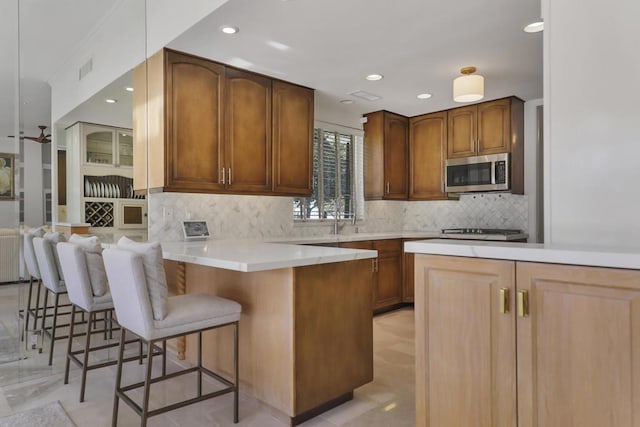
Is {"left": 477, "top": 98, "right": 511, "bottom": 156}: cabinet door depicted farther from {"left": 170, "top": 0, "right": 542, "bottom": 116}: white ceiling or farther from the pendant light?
the pendant light

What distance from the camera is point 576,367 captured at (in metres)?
1.22

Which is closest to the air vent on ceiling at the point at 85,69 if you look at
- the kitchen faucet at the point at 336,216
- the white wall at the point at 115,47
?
the white wall at the point at 115,47

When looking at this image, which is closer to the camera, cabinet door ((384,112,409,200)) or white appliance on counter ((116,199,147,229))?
white appliance on counter ((116,199,147,229))

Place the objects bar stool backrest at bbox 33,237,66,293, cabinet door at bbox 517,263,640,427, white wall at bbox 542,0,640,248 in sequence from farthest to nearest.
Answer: bar stool backrest at bbox 33,237,66,293 → white wall at bbox 542,0,640,248 → cabinet door at bbox 517,263,640,427

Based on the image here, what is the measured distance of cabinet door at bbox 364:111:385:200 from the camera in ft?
16.6

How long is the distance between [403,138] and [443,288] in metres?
4.03

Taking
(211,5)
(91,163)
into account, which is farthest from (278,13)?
(91,163)

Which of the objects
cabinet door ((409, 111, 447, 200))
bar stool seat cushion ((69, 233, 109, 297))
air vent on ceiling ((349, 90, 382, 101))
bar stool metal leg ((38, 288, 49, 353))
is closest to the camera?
bar stool seat cushion ((69, 233, 109, 297))

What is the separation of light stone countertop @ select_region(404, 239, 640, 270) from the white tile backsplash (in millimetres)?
2480

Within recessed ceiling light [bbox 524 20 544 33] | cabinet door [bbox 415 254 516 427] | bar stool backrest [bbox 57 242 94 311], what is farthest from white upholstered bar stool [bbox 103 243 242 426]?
recessed ceiling light [bbox 524 20 544 33]

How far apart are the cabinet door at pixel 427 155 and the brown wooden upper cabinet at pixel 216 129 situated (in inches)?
74.2

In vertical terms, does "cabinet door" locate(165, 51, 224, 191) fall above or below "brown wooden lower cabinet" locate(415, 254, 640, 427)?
above

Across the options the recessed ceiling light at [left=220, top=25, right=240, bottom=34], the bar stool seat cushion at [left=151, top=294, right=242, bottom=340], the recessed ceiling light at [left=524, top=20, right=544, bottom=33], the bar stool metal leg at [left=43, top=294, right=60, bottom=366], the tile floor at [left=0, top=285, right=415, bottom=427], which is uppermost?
the recessed ceiling light at [left=220, top=25, right=240, bottom=34]

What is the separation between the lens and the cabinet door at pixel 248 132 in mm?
3508
